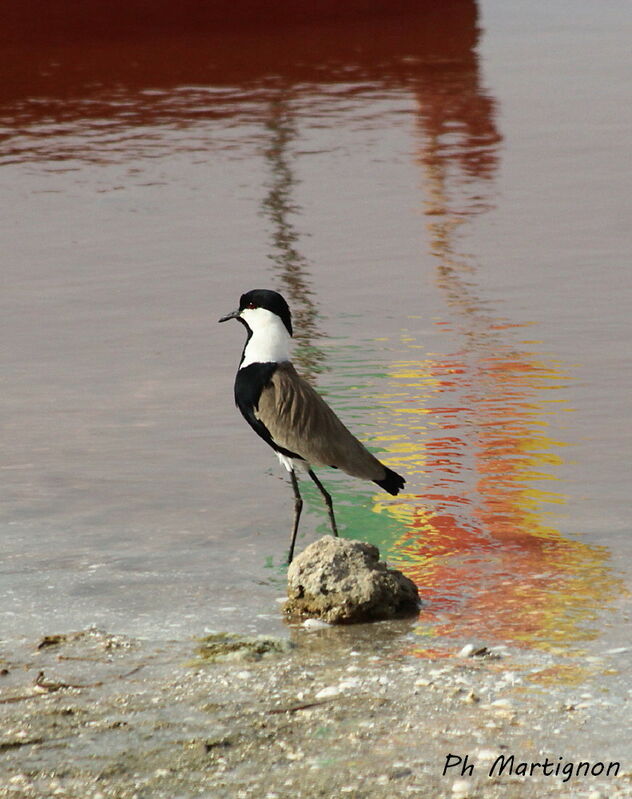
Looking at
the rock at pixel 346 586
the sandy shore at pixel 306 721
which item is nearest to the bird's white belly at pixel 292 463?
the rock at pixel 346 586

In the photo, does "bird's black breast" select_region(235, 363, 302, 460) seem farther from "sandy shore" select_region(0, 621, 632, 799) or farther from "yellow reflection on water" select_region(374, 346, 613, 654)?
"sandy shore" select_region(0, 621, 632, 799)

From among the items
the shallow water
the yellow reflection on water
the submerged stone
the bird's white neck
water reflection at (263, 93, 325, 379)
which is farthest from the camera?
water reflection at (263, 93, 325, 379)

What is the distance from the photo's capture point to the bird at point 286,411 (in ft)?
24.3

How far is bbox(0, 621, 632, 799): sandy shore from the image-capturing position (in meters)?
5.05

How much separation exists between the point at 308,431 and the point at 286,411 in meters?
0.14

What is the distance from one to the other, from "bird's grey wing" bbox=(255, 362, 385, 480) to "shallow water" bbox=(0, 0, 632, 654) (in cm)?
53

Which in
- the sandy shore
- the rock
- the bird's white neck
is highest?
the bird's white neck

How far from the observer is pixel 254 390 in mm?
7492

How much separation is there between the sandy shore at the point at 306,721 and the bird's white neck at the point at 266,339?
1.65 meters

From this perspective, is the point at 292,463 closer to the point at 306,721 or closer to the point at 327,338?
the point at 306,721

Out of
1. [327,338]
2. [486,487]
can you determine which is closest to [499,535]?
[486,487]

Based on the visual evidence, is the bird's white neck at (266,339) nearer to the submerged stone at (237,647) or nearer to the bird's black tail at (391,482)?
the bird's black tail at (391,482)

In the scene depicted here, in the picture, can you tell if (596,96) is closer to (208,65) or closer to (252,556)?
(208,65)

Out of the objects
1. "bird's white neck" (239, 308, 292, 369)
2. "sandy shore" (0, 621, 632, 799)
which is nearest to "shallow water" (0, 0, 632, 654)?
"sandy shore" (0, 621, 632, 799)
